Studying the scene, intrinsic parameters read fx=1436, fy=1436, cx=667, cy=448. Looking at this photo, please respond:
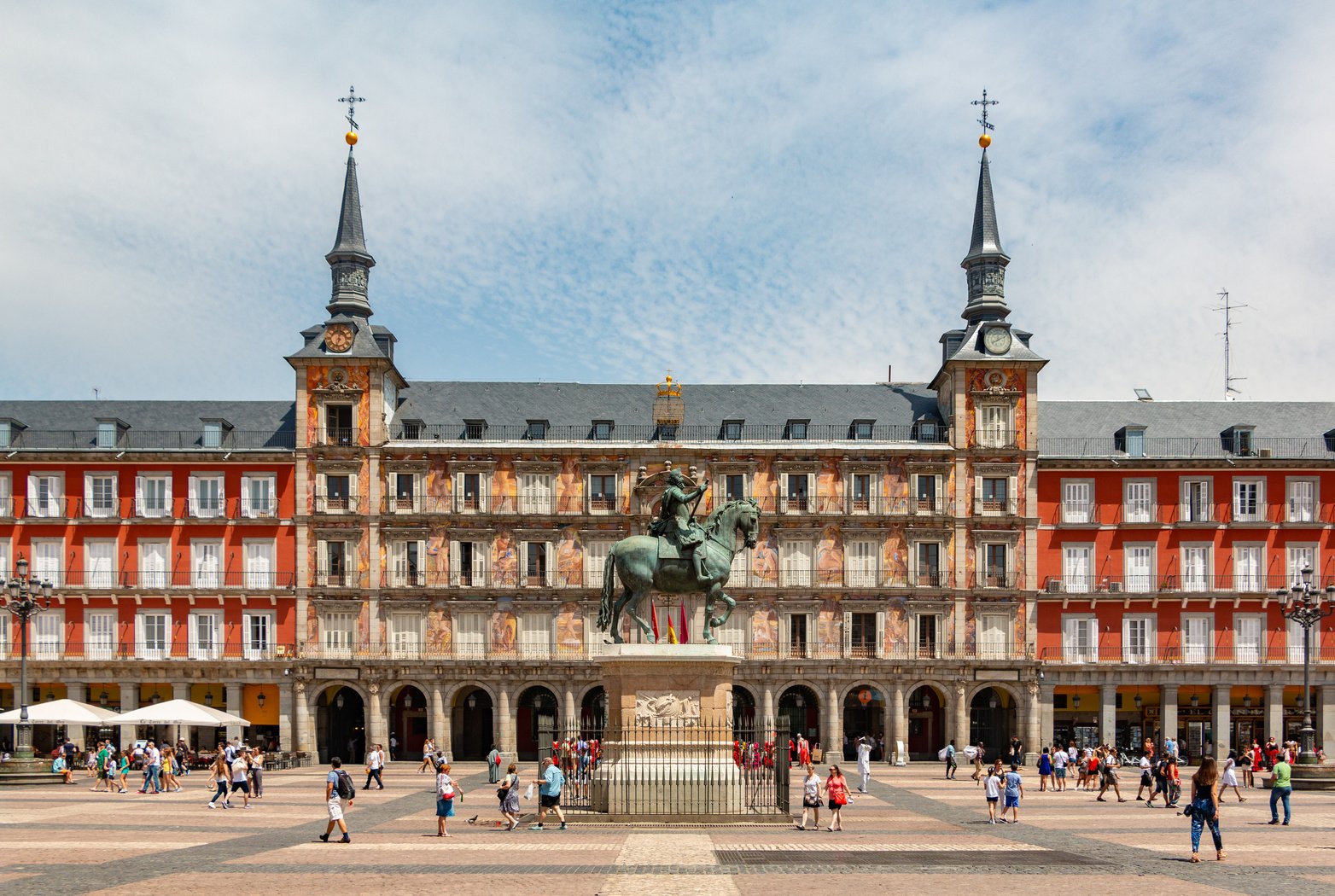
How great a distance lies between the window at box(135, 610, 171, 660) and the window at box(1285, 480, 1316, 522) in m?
52.9

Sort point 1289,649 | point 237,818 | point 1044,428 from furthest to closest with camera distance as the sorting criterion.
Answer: point 1044,428
point 1289,649
point 237,818

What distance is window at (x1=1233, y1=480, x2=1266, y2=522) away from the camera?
67750 mm

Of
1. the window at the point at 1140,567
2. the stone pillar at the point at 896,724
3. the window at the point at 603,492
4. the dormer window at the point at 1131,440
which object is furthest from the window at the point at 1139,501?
the window at the point at 603,492

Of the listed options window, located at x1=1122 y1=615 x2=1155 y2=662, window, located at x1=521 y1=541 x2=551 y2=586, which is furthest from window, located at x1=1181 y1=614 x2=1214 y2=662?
window, located at x1=521 y1=541 x2=551 y2=586

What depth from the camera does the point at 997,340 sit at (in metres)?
69.1

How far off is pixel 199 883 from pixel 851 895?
9.75 m

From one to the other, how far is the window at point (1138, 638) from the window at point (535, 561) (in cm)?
2732

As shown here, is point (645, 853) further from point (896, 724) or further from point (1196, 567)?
point (1196, 567)

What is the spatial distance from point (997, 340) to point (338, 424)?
3176cm

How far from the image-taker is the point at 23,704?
4884 cm

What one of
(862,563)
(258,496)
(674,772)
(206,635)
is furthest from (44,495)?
(674,772)

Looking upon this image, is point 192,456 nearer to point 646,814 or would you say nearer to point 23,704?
point 23,704

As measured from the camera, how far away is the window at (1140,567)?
6762cm

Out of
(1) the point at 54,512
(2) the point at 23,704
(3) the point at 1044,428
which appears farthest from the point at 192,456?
(3) the point at 1044,428
